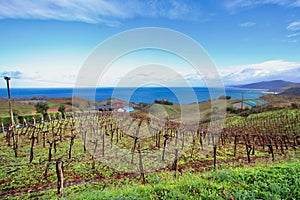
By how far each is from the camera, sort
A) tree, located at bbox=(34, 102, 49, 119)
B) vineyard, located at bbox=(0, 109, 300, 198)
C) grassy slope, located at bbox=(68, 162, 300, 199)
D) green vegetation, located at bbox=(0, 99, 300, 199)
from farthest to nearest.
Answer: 1. tree, located at bbox=(34, 102, 49, 119)
2. vineyard, located at bbox=(0, 109, 300, 198)
3. green vegetation, located at bbox=(0, 99, 300, 199)
4. grassy slope, located at bbox=(68, 162, 300, 199)

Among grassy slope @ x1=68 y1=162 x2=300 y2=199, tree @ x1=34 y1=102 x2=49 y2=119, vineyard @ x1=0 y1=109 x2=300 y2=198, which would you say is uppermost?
grassy slope @ x1=68 y1=162 x2=300 y2=199

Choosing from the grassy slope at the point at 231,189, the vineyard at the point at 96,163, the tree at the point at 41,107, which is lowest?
the vineyard at the point at 96,163

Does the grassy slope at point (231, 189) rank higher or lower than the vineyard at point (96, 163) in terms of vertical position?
higher

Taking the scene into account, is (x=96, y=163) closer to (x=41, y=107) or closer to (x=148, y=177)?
(x=148, y=177)

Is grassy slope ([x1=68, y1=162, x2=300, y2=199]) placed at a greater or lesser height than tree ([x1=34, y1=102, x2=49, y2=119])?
greater

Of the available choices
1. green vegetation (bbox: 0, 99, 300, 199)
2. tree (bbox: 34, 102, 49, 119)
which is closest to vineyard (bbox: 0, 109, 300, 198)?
green vegetation (bbox: 0, 99, 300, 199)

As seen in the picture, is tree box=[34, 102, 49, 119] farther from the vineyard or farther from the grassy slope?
the grassy slope

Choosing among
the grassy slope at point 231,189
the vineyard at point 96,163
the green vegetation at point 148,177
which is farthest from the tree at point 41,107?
the grassy slope at point 231,189

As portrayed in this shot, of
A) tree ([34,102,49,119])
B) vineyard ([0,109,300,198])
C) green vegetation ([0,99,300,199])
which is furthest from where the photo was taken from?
tree ([34,102,49,119])

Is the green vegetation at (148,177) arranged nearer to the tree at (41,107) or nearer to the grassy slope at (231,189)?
the grassy slope at (231,189)

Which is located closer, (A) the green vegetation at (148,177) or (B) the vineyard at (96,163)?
(A) the green vegetation at (148,177)

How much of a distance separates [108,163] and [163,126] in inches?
368

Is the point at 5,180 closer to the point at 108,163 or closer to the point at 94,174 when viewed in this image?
the point at 94,174

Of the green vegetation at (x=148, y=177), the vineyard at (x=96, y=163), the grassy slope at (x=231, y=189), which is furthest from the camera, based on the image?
the vineyard at (x=96, y=163)
